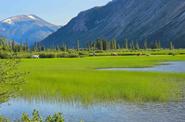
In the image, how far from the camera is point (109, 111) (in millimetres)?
34906

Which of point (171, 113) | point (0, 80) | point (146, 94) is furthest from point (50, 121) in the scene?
point (146, 94)

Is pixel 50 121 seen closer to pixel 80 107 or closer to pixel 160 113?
pixel 160 113

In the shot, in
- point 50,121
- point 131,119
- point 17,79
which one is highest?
point 17,79

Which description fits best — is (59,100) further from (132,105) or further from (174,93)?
(174,93)

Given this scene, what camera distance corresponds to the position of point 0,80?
55.3ft

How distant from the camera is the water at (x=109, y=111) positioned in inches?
1247

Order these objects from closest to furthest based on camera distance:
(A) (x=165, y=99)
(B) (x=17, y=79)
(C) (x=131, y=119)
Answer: (B) (x=17, y=79) → (C) (x=131, y=119) → (A) (x=165, y=99)

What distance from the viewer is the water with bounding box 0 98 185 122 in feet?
104

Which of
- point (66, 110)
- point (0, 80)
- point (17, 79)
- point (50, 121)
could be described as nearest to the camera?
point (50, 121)

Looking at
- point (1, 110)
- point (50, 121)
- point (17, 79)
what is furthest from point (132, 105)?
point (50, 121)

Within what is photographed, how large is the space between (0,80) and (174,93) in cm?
2987

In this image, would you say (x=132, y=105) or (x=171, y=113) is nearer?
(x=171, y=113)

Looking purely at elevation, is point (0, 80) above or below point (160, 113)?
above

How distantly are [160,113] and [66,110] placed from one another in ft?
27.7
